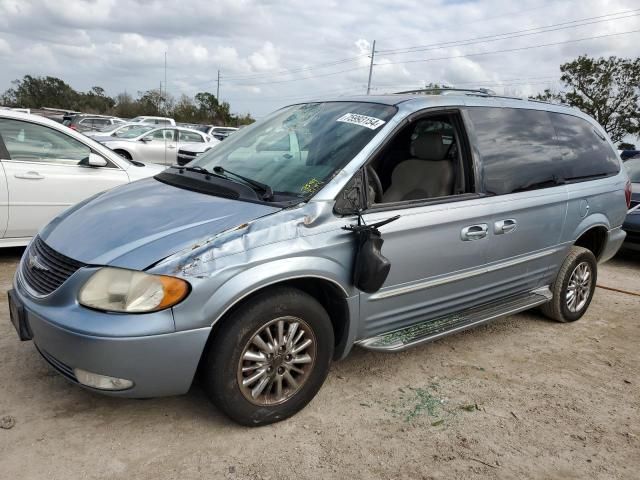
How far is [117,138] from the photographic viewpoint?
15086mm

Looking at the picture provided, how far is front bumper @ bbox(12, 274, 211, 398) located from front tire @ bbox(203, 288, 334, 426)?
140 mm

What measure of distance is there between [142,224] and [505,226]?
7.74 feet

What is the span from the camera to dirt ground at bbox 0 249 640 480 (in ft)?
8.20

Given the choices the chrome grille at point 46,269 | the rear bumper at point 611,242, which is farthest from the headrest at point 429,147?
the chrome grille at point 46,269

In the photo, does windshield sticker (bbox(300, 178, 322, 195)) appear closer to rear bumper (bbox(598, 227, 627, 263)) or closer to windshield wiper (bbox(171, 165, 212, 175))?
windshield wiper (bbox(171, 165, 212, 175))

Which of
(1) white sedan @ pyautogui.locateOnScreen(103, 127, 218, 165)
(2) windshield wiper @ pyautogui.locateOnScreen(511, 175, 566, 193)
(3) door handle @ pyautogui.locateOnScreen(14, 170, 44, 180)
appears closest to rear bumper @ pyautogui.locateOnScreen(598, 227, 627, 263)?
(2) windshield wiper @ pyautogui.locateOnScreen(511, 175, 566, 193)

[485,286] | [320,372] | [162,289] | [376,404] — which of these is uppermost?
[162,289]

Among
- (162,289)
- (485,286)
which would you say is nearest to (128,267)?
(162,289)

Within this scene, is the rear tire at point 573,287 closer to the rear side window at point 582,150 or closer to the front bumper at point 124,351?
the rear side window at point 582,150

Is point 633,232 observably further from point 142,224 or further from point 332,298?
point 142,224

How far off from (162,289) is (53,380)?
48.6 inches

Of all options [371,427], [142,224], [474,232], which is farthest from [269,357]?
[474,232]

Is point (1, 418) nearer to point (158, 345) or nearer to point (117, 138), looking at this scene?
point (158, 345)

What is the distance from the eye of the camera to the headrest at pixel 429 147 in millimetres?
3709
